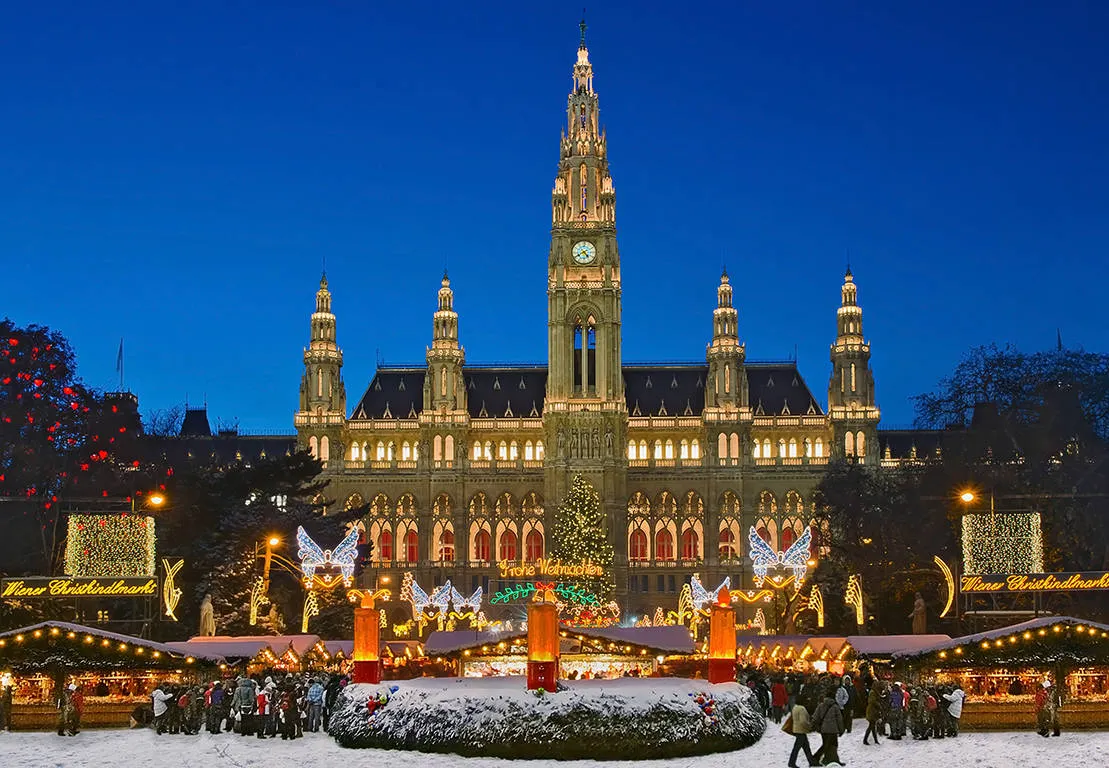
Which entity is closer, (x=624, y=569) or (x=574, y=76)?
(x=624, y=569)

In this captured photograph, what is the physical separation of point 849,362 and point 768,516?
12.8 metres

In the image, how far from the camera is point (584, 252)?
111750 mm

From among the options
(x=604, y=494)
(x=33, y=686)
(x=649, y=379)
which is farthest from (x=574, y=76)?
(x=33, y=686)

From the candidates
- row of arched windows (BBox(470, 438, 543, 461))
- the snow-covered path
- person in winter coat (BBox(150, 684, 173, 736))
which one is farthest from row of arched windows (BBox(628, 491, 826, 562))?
person in winter coat (BBox(150, 684, 173, 736))

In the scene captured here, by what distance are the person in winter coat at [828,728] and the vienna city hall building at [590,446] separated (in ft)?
248

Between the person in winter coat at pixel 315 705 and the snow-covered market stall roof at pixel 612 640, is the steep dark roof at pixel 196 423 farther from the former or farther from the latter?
the person in winter coat at pixel 315 705

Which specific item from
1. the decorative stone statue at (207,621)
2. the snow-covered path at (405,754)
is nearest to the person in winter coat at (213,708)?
the snow-covered path at (405,754)

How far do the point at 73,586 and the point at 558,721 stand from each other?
66.0ft

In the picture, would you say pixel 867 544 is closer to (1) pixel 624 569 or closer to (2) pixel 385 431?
(1) pixel 624 569

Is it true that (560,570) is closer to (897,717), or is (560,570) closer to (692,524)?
(692,524)

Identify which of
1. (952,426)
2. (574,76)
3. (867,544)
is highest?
(574,76)

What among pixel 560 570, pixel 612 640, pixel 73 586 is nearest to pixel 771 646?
pixel 612 640

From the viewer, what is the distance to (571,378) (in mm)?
110438

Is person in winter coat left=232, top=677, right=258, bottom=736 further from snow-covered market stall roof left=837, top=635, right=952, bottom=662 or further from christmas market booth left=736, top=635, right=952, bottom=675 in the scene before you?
snow-covered market stall roof left=837, top=635, right=952, bottom=662
